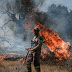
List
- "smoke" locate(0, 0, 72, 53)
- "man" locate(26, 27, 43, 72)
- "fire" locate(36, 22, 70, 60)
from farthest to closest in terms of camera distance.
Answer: "smoke" locate(0, 0, 72, 53) < "fire" locate(36, 22, 70, 60) < "man" locate(26, 27, 43, 72)

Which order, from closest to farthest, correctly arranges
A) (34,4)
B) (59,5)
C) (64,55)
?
(64,55) < (34,4) < (59,5)

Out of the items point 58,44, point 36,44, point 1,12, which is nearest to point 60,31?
point 58,44

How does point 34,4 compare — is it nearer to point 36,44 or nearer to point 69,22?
point 69,22

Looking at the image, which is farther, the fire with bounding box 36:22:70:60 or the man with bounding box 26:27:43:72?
the fire with bounding box 36:22:70:60

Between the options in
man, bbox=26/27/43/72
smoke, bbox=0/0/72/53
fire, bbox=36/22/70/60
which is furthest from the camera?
smoke, bbox=0/0/72/53

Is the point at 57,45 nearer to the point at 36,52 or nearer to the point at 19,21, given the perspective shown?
the point at 36,52

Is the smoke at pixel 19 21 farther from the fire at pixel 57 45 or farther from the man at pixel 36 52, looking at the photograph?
the man at pixel 36 52

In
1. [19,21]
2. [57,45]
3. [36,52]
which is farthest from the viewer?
[19,21]

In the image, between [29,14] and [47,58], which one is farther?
[29,14]

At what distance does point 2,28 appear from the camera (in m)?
12.2

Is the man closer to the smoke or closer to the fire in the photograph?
the fire

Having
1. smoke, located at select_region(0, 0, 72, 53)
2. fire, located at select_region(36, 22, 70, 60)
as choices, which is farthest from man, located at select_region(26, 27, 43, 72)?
smoke, located at select_region(0, 0, 72, 53)

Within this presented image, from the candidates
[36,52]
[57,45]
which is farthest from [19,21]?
[36,52]

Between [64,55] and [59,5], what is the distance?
835cm
